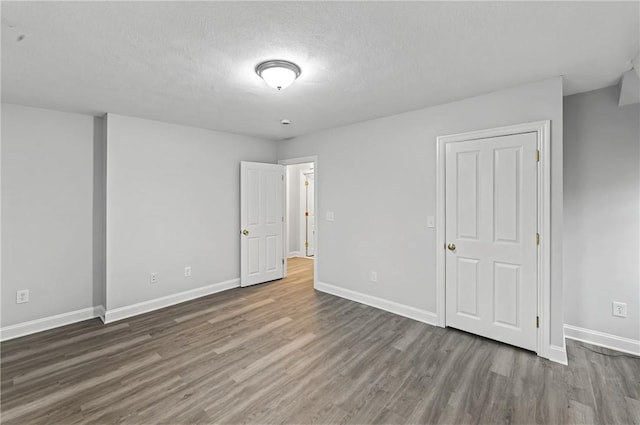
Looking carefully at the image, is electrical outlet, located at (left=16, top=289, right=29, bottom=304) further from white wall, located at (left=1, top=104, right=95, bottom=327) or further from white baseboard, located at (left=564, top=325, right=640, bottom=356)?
white baseboard, located at (left=564, top=325, right=640, bottom=356)

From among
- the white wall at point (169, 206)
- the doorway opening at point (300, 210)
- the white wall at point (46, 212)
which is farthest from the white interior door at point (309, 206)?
the white wall at point (46, 212)

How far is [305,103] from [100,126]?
2.58m

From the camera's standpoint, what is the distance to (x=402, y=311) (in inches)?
140

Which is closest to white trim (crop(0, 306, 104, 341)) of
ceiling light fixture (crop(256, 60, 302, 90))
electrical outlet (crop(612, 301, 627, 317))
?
ceiling light fixture (crop(256, 60, 302, 90))

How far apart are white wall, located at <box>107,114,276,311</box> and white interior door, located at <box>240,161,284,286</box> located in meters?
0.14

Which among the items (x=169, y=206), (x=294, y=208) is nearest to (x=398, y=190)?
A: (x=169, y=206)

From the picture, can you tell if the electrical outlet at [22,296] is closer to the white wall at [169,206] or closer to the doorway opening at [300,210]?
the white wall at [169,206]

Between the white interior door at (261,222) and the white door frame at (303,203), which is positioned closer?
the white interior door at (261,222)

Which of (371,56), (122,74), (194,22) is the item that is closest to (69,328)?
(122,74)

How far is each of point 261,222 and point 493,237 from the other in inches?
132

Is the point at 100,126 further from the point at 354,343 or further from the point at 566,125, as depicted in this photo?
→ the point at 566,125

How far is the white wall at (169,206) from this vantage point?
3.54 m

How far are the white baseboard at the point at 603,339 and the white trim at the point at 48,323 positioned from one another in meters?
5.19

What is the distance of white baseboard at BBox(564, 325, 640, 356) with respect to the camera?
267 cm
